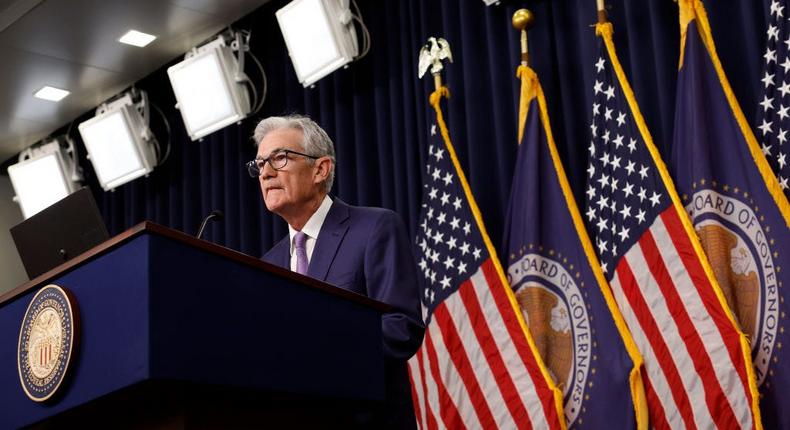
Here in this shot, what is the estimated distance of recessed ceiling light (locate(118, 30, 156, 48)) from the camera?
6215 millimetres

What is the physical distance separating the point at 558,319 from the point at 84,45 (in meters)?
3.60

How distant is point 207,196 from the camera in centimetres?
648

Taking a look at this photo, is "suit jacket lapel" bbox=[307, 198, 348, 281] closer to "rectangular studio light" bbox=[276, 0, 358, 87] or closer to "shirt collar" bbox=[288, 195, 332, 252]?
"shirt collar" bbox=[288, 195, 332, 252]

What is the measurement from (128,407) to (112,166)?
5002 mm

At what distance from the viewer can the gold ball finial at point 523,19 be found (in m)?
4.55

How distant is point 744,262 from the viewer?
3533 mm

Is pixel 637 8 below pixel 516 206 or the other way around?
the other way around

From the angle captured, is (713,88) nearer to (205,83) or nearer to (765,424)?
(765,424)

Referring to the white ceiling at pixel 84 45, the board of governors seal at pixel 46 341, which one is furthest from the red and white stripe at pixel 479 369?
the white ceiling at pixel 84 45

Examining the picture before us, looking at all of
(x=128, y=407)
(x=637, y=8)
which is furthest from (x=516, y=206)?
(x=128, y=407)

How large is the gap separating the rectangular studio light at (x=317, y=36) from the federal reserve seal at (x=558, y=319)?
1688 mm

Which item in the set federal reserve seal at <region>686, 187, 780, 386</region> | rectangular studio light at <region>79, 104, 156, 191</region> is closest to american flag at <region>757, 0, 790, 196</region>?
federal reserve seal at <region>686, 187, 780, 386</region>

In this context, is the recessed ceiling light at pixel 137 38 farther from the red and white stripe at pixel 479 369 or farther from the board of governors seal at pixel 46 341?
the board of governors seal at pixel 46 341

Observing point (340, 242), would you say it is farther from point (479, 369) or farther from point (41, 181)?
point (41, 181)
